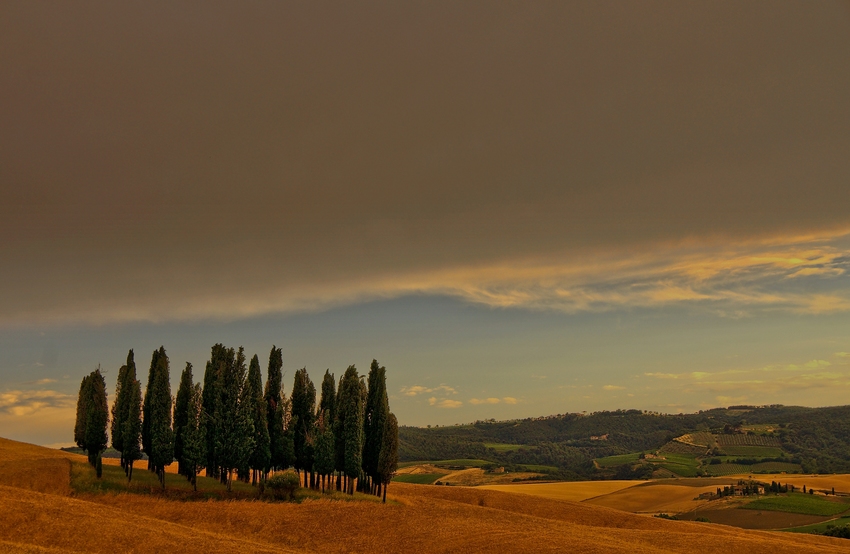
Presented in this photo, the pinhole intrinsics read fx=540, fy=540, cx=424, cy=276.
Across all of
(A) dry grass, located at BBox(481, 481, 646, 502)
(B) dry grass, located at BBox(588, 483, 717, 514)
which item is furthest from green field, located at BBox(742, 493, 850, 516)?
(A) dry grass, located at BBox(481, 481, 646, 502)

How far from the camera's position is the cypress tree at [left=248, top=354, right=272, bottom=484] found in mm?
63500

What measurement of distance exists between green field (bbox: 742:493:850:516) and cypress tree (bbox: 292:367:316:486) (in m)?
92.2

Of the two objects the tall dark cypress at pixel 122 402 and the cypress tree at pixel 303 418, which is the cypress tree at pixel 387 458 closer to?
the cypress tree at pixel 303 418

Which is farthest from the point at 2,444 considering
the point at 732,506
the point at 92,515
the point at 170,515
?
the point at 732,506

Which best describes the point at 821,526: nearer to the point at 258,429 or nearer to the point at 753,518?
the point at 753,518

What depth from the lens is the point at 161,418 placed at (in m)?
60.7

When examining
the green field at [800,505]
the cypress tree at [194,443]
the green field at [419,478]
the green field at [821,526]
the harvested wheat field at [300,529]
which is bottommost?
the green field at [419,478]

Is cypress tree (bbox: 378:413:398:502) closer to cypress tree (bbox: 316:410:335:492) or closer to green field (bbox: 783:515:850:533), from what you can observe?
cypress tree (bbox: 316:410:335:492)

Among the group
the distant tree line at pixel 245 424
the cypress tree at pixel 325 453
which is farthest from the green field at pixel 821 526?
the cypress tree at pixel 325 453

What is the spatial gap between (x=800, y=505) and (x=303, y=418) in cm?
10180

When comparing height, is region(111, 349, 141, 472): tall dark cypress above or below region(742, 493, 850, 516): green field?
above

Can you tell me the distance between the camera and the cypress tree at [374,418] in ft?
232

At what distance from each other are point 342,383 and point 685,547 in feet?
141

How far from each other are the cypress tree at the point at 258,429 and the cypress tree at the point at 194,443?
5.56m
